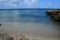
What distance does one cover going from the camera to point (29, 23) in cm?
104

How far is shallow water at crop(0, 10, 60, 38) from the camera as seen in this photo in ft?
3.39

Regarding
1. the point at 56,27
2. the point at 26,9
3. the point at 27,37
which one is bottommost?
the point at 27,37

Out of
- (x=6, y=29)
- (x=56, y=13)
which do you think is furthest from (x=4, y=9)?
(x=56, y=13)

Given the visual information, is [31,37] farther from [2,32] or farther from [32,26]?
[2,32]

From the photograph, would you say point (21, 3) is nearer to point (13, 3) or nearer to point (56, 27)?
point (13, 3)

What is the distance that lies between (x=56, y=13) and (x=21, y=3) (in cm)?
36

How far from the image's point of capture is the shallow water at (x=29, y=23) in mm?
1033

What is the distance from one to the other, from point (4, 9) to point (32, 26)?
0.33 metres

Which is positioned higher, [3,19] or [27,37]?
[3,19]

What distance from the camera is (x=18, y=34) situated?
104 cm

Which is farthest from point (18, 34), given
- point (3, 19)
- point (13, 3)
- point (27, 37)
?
point (13, 3)

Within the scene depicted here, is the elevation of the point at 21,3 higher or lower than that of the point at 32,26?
higher

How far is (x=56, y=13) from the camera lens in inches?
40.7

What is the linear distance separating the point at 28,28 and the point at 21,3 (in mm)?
262
